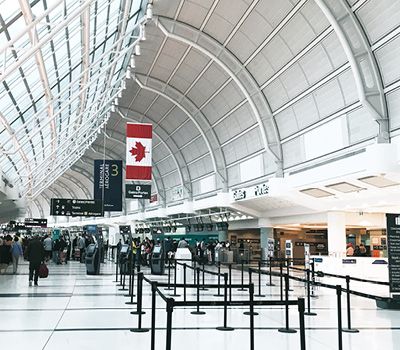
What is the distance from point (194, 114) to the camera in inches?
1448

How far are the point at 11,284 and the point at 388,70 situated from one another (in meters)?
16.7

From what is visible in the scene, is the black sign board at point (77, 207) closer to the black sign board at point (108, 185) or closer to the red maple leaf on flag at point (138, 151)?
the black sign board at point (108, 185)

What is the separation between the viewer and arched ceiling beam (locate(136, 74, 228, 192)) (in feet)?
116

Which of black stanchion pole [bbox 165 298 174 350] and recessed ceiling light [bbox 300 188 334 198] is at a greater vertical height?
recessed ceiling light [bbox 300 188 334 198]

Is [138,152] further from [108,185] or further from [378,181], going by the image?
[378,181]

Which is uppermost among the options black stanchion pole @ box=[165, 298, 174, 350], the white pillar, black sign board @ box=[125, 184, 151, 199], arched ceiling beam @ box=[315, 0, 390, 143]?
arched ceiling beam @ box=[315, 0, 390, 143]

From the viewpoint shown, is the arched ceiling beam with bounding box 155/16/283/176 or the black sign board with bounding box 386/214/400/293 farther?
the arched ceiling beam with bounding box 155/16/283/176

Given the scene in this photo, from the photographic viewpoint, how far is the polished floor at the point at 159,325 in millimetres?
8461

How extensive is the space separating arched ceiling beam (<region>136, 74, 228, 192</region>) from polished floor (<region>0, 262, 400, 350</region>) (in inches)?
861

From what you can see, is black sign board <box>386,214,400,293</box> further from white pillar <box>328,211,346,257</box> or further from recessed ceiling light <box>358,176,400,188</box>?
white pillar <box>328,211,346,257</box>

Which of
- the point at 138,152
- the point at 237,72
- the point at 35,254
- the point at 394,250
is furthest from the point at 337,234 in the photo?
the point at 35,254

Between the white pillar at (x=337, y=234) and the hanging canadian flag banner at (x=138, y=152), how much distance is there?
11.7 m

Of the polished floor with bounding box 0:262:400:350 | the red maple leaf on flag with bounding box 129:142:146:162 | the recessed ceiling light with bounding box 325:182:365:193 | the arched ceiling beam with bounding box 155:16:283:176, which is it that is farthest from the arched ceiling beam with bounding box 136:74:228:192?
the polished floor with bounding box 0:262:400:350

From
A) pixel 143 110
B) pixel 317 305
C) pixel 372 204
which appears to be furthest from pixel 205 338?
pixel 143 110
